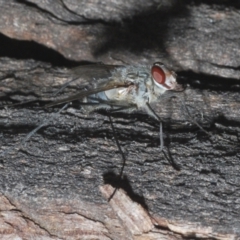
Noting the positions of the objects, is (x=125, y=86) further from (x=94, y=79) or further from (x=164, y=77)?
(x=164, y=77)

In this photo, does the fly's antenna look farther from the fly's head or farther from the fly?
the fly's head

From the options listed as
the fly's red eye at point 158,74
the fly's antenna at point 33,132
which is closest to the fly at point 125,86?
the fly's red eye at point 158,74

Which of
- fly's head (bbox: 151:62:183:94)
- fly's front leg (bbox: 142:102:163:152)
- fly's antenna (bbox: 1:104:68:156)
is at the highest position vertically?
fly's head (bbox: 151:62:183:94)

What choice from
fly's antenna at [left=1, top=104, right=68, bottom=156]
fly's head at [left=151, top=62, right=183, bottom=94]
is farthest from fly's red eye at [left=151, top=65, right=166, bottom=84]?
fly's antenna at [left=1, top=104, right=68, bottom=156]

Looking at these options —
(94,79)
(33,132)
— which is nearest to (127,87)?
(94,79)

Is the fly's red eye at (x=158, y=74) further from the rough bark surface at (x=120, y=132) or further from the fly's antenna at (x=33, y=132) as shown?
the fly's antenna at (x=33, y=132)

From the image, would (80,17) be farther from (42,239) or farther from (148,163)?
(42,239)

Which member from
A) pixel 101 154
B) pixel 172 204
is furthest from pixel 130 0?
pixel 172 204
